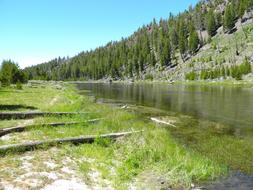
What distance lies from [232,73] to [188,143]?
112 meters

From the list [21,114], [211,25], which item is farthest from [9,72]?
[211,25]

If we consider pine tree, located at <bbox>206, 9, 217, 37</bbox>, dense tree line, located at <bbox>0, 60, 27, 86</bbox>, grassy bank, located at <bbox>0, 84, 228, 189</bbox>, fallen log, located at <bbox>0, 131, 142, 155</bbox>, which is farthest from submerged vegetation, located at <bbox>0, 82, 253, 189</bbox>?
pine tree, located at <bbox>206, 9, 217, 37</bbox>

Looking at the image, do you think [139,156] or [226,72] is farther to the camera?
[226,72]

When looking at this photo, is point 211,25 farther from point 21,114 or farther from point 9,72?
point 21,114

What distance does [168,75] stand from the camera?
574 ft


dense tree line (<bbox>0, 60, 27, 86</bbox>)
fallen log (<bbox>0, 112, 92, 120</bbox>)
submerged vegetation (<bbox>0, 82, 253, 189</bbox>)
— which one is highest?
dense tree line (<bbox>0, 60, 27, 86</bbox>)

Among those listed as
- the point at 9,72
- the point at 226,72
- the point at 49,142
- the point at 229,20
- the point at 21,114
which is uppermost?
the point at 229,20

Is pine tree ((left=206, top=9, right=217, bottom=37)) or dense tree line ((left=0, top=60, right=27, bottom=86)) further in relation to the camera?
pine tree ((left=206, top=9, right=217, bottom=37))

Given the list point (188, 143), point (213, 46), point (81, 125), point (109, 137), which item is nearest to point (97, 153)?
point (109, 137)

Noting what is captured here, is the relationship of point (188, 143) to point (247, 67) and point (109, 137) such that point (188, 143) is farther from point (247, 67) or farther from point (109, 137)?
point (247, 67)

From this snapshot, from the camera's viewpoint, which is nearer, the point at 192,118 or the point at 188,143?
the point at 188,143

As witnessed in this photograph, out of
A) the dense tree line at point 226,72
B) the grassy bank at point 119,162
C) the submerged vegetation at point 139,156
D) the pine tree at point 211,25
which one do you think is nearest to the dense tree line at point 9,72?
the submerged vegetation at point 139,156

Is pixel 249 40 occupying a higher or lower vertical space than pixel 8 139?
higher

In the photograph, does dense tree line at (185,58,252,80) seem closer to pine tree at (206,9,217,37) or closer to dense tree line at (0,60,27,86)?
pine tree at (206,9,217,37)
